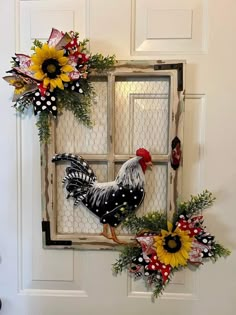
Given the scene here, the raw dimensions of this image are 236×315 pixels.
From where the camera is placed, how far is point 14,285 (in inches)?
47.8

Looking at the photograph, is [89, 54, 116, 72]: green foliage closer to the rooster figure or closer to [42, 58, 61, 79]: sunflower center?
[42, 58, 61, 79]: sunflower center

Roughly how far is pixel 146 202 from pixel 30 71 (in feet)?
Result: 1.85

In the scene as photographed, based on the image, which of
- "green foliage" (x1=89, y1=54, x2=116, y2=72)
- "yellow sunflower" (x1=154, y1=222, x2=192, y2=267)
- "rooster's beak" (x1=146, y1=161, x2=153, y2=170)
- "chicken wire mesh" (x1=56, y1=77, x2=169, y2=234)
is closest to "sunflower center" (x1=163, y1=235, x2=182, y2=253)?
"yellow sunflower" (x1=154, y1=222, x2=192, y2=267)

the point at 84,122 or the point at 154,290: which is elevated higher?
the point at 84,122

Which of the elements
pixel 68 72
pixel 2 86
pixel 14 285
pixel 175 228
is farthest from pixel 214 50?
pixel 14 285

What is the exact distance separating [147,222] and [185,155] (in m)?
0.25

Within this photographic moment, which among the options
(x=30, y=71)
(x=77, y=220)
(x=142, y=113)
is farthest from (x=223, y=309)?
(x=30, y=71)

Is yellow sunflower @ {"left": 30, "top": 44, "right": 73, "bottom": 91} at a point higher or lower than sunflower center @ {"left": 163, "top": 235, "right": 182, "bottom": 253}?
Answer: higher

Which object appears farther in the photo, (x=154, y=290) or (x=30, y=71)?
(x=154, y=290)

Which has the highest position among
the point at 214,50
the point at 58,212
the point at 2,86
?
the point at 214,50

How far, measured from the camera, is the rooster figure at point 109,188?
1.10m

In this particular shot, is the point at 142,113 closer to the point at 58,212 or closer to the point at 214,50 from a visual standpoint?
the point at 214,50

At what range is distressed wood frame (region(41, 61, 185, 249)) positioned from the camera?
1091mm

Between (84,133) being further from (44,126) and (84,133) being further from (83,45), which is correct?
(83,45)
